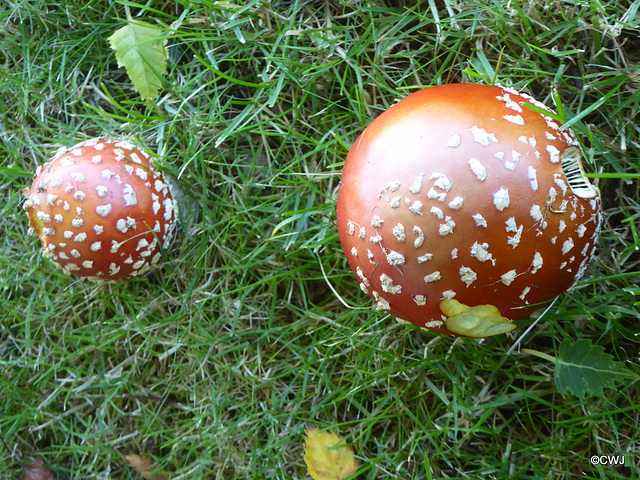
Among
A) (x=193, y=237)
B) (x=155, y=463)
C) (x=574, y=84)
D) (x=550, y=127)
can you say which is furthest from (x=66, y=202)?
(x=574, y=84)

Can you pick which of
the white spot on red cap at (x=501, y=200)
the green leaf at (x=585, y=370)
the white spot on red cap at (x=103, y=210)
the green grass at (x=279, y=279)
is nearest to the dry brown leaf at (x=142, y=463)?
the green grass at (x=279, y=279)

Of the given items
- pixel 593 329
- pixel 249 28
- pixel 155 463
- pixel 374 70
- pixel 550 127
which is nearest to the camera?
pixel 550 127

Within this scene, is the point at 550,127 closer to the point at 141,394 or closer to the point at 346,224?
the point at 346,224

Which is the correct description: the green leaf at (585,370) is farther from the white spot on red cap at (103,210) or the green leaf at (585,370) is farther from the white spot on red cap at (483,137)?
the white spot on red cap at (103,210)

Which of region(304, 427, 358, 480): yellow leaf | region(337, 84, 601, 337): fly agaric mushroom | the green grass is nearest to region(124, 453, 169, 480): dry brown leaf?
the green grass

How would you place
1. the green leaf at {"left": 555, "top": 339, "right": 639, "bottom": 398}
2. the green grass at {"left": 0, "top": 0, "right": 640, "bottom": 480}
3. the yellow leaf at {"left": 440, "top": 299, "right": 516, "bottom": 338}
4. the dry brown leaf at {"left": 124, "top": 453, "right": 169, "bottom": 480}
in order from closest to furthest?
1. the yellow leaf at {"left": 440, "top": 299, "right": 516, "bottom": 338}
2. the green leaf at {"left": 555, "top": 339, "right": 639, "bottom": 398}
3. the green grass at {"left": 0, "top": 0, "right": 640, "bottom": 480}
4. the dry brown leaf at {"left": 124, "top": 453, "right": 169, "bottom": 480}

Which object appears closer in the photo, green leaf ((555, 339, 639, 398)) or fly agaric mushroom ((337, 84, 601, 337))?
fly agaric mushroom ((337, 84, 601, 337))

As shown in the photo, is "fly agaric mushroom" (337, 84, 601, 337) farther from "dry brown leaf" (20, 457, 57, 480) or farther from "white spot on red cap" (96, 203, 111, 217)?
"dry brown leaf" (20, 457, 57, 480)
